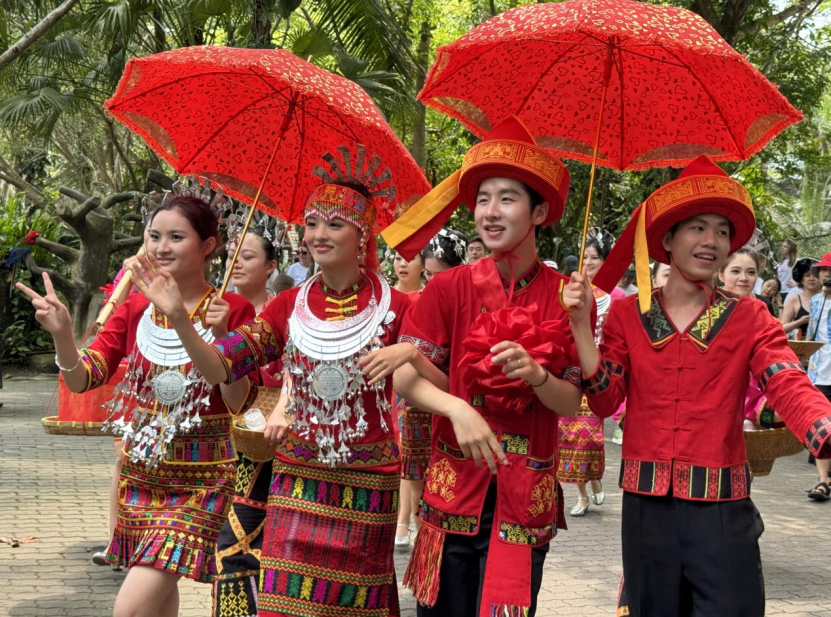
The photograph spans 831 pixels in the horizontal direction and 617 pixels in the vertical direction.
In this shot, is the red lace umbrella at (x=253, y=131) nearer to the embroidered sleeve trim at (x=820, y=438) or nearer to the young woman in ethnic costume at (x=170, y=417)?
the young woman in ethnic costume at (x=170, y=417)

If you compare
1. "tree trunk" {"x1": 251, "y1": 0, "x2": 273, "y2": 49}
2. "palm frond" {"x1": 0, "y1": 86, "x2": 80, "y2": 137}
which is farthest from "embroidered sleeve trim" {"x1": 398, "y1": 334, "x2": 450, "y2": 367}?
"palm frond" {"x1": 0, "y1": 86, "x2": 80, "y2": 137}

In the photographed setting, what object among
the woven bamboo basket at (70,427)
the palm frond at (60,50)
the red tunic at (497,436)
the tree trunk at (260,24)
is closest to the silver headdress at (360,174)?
the red tunic at (497,436)

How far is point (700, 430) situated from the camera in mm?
3383

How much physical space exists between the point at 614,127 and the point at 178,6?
37.2 feet

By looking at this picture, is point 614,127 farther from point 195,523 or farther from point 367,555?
point 195,523

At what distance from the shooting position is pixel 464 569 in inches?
135

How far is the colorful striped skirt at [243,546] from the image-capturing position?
4.55 m

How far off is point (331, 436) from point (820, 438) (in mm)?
1782

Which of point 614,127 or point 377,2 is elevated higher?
point 377,2

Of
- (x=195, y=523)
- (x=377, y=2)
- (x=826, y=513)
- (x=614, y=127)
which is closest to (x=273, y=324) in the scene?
(x=195, y=523)

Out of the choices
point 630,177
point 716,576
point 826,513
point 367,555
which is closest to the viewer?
point 716,576

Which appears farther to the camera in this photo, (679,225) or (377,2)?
(377,2)

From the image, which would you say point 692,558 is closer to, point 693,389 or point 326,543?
point 693,389

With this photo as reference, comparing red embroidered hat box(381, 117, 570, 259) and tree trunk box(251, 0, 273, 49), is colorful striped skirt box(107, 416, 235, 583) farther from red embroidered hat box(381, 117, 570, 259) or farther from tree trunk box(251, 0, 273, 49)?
tree trunk box(251, 0, 273, 49)
